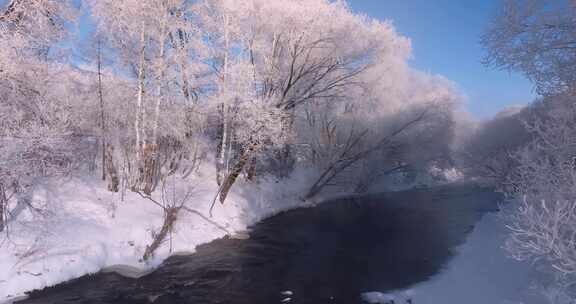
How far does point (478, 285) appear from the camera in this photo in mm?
10156

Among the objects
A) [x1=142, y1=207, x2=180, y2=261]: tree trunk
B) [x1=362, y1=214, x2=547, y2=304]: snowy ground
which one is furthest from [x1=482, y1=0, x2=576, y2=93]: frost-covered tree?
[x1=142, y1=207, x2=180, y2=261]: tree trunk

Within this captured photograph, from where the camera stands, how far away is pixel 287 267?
1187 cm

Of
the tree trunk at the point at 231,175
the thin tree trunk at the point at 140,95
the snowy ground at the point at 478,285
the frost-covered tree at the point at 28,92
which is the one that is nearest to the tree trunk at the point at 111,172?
the thin tree trunk at the point at 140,95

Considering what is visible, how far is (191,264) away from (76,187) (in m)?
5.24

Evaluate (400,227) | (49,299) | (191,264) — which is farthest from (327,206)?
(49,299)

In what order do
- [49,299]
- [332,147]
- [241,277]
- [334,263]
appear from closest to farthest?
[49,299], [241,277], [334,263], [332,147]

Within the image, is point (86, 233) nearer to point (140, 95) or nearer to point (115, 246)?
point (115, 246)

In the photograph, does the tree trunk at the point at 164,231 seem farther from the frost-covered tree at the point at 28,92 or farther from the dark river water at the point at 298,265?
the frost-covered tree at the point at 28,92

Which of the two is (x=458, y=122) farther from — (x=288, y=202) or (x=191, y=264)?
(x=191, y=264)

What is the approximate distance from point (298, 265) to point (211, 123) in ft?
34.5

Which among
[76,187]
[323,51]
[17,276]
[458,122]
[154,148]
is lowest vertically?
[17,276]

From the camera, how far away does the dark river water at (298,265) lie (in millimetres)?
9320

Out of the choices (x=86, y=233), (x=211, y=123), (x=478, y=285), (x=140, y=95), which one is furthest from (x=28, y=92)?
(x=478, y=285)

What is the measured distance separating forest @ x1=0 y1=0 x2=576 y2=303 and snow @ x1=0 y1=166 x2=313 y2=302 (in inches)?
1.9
